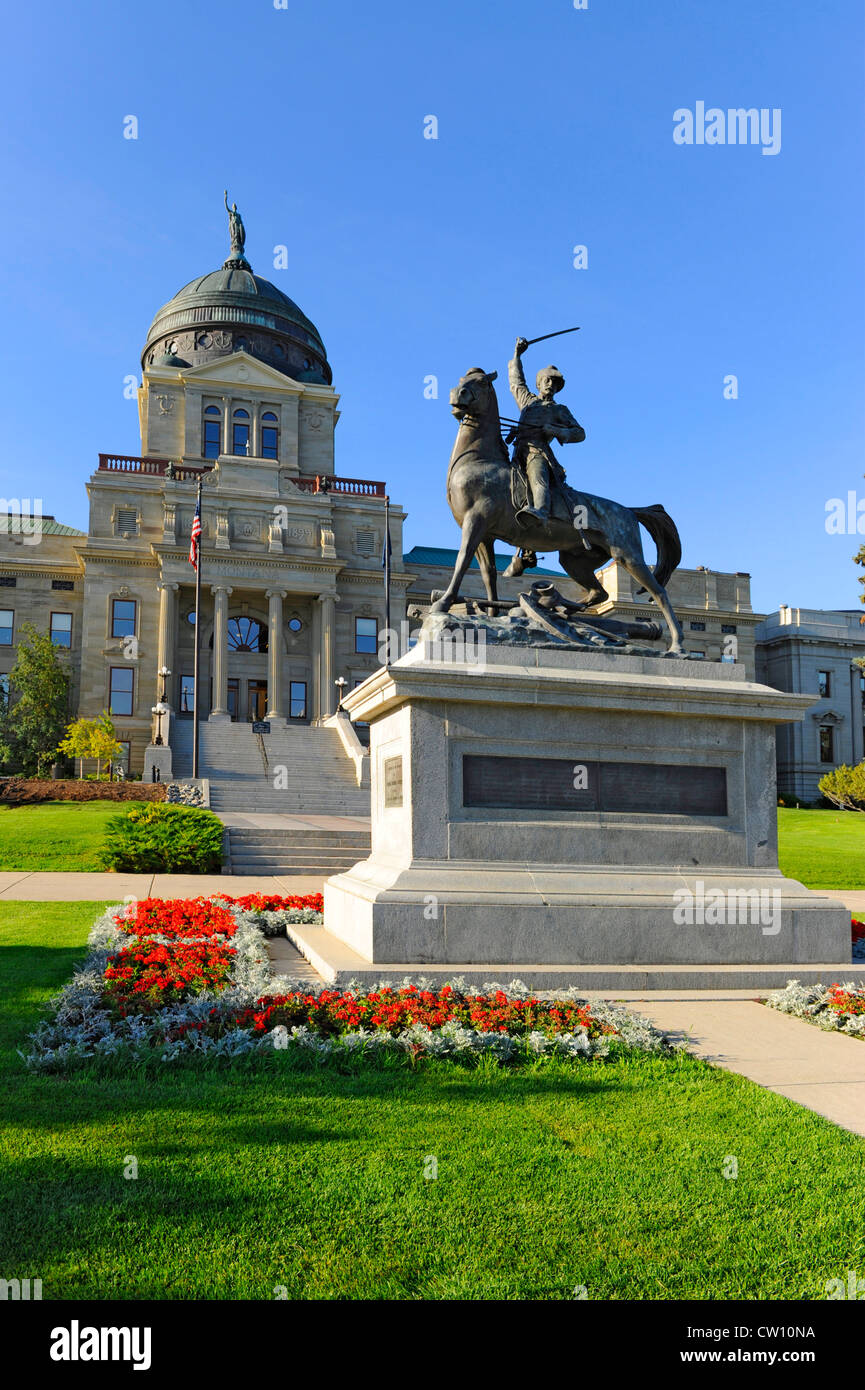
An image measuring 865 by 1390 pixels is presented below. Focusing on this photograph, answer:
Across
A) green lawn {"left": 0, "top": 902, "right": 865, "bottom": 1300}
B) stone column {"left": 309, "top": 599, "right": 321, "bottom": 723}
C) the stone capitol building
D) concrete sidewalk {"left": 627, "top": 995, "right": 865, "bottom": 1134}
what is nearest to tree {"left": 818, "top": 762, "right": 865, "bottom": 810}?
the stone capitol building

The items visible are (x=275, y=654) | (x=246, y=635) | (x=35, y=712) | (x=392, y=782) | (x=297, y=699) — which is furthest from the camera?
(x=246, y=635)

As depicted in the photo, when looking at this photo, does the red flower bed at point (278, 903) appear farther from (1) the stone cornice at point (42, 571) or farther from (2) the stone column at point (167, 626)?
(1) the stone cornice at point (42, 571)

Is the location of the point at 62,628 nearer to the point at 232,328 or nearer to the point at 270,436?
the point at 270,436

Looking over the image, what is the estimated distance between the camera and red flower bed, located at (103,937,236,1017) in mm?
7129

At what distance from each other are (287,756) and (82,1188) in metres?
34.6

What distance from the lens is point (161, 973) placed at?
8.03 m

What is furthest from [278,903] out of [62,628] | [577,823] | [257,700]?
[62,628]

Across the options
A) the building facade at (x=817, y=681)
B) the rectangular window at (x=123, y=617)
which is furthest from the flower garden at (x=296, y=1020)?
the building facade at (x=817, y=681)

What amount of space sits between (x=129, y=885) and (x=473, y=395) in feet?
35.2

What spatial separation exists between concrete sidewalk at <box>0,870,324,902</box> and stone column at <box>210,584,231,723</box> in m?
29.2

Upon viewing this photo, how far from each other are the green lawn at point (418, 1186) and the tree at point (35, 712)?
43295 mm

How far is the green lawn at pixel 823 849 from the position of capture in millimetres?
21609

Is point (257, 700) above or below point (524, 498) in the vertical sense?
above
